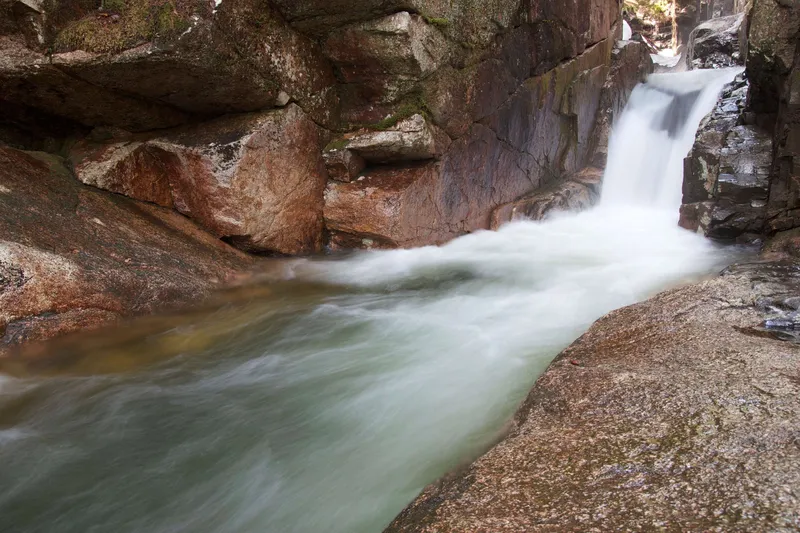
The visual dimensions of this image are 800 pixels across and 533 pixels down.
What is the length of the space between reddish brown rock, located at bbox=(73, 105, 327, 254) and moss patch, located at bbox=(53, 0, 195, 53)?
4.13 ft

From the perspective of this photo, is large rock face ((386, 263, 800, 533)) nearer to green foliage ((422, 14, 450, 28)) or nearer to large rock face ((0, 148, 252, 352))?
large rock face ((0, 148, 252, 352))

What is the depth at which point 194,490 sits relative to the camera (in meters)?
2.93

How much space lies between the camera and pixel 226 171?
6.18 metres

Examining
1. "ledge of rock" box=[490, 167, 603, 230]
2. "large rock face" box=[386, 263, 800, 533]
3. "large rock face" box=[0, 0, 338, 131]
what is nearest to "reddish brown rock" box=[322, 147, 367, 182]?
"large rock face" box=[0, 0, 338, 131]

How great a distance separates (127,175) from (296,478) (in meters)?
4.76

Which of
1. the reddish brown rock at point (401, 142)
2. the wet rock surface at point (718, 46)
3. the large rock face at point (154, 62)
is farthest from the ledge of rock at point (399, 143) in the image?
the wet rock surface at point (718, 46)

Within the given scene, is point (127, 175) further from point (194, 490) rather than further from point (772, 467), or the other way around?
point (772, 467)

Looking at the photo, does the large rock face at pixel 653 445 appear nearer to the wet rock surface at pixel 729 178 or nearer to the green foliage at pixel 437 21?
the wet rock surface at pixel 729 178

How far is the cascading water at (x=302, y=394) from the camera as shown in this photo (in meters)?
2.84


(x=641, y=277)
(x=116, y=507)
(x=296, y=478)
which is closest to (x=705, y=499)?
(x=296, y=478)

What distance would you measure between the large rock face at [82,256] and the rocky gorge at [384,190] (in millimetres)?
Result: 21

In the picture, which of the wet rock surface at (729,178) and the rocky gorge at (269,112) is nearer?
the rocky gorge at (269,112)

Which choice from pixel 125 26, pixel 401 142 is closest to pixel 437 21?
pixel 401 142

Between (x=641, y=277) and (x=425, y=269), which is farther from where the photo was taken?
(x=425, y=269)
